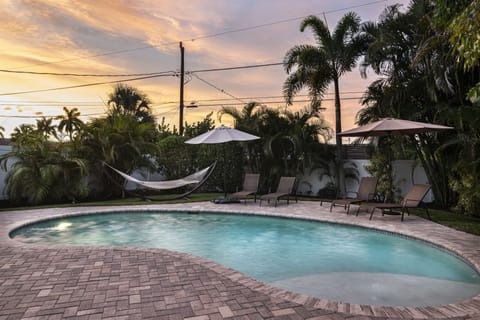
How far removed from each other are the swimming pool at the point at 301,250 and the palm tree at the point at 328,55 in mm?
5254

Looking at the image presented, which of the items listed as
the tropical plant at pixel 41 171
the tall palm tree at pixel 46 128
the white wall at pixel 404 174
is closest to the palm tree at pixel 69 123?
the tall palm tree at pixel 46 128

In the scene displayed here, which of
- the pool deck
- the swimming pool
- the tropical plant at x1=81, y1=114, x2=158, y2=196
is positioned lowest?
the swimming pool

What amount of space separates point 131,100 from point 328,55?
14.3 m

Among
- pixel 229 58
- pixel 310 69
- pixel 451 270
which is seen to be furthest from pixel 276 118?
pixel 451 270

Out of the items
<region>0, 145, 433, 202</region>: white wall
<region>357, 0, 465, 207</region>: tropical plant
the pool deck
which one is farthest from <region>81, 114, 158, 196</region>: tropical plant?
<region>357, 0, 465, 207</region>: tropical plant

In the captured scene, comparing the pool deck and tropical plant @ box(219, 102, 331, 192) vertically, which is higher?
tropical plant @ box(219, 102, 331, 192)

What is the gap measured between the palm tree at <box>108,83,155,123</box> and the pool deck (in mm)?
17280

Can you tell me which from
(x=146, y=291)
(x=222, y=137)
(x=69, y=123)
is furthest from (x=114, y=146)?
(x=146, y=291)

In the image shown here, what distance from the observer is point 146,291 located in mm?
3340

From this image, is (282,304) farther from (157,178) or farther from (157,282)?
(157,178)

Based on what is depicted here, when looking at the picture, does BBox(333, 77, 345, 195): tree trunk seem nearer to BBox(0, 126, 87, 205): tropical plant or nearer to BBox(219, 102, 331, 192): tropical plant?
BBox(219, 102, 331, 192): tropical plant

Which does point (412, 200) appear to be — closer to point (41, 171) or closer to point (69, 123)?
point (41, 171)

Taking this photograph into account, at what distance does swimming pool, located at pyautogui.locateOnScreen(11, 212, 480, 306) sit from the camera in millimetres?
4121

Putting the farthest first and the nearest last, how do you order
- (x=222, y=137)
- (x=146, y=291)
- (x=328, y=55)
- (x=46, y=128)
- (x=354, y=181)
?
(x=354, y=181)
(x=46, y=128)
(x=328, y=55)
(x=222, y=137)
(x=146, y=291)
